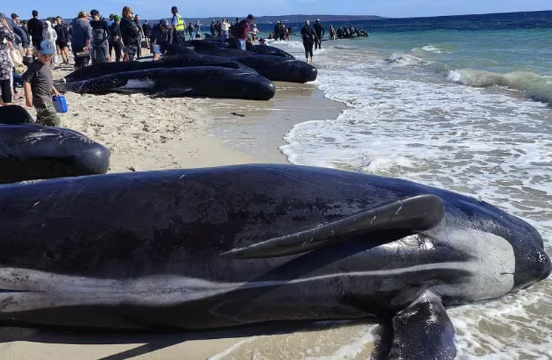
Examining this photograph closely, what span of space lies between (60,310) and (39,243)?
42 cm

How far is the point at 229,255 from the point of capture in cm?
328

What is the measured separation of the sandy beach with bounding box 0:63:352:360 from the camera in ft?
11.0

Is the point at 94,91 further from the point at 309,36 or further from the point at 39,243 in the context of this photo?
the point at 309,36

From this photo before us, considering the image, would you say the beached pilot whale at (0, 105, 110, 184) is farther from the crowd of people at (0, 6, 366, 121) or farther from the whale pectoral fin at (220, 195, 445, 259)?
the whale pectoral fin at (220, 195, 445, 259)

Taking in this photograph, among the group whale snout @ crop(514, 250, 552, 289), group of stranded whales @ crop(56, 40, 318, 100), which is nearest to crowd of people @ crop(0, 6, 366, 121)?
group of stranded whales @ crop(56, 40, 318, 100)

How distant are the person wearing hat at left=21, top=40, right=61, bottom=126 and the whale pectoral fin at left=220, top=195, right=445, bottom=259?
642 centimetres

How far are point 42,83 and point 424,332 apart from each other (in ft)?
25.3

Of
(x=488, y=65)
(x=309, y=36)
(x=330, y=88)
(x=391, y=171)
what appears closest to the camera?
(x=391, y=171)

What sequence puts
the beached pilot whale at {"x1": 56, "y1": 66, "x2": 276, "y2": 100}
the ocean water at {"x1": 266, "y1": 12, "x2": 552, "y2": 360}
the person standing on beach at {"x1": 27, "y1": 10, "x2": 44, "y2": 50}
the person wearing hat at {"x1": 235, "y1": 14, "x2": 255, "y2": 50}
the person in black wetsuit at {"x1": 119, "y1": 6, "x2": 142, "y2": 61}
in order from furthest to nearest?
the person wearing hat at {"x1": 235, "y1": 14, "x2": 255, "y2": 50} → the person standing on beach at {"x1": 27, "y1": 10, "x2": 44, "y2": 50} → the person in black wetsuit at {"x1": 119, "y1": 6, "x2": 142, "y2": 61} → the beached pilot whale at {"x1": 56, "y1": 66, "x2": 276, "y2": 100} → the ocean water at {"x1": 266, "y1": 12, "x2": 552, "y2": 360}

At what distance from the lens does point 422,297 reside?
11.9ft

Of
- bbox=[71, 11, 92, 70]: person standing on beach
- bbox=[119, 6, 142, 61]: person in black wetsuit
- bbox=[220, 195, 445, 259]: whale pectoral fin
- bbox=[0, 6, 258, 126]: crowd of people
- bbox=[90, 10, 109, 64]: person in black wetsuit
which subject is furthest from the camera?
bbox=[119, 6, 142, 61]: person in black wetsuit

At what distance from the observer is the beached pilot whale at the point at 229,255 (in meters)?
3.27

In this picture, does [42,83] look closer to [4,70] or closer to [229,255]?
[4,70]

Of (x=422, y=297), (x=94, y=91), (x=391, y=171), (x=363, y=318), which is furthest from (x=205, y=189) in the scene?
(x=94, y=91)
